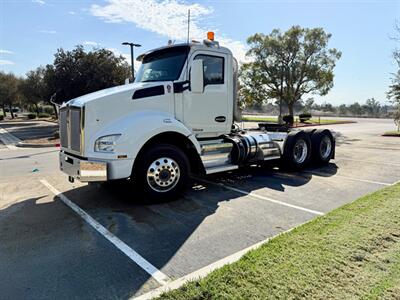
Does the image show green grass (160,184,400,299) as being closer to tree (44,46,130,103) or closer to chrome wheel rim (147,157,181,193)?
chrome wheel rim (147,157,181,193)

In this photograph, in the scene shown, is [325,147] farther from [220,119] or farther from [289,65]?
[289,65]

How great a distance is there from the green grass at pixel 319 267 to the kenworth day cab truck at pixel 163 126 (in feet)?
8.12

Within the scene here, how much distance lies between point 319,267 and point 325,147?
6.69 metres

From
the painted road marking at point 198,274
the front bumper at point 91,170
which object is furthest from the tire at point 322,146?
the front bumper at point 91,170

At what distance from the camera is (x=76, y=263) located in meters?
3.31

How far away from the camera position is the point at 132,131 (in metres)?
4.94

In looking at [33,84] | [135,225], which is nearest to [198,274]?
[135,225]

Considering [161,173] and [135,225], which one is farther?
[161,173]

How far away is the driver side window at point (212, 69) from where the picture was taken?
6.19 meters

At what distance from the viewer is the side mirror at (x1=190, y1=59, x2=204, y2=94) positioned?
18.4 feet

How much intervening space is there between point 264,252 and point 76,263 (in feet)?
6.73

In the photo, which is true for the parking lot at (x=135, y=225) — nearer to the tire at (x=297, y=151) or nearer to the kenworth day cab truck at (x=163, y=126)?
the tire at (x=297, y=151)

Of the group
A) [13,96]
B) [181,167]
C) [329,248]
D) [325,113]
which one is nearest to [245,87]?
[181,167]

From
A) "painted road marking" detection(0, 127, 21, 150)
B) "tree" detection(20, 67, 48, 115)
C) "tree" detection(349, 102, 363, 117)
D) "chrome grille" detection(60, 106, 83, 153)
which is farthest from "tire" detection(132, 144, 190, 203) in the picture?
"tree" detection(349, 102, 363, 117)
